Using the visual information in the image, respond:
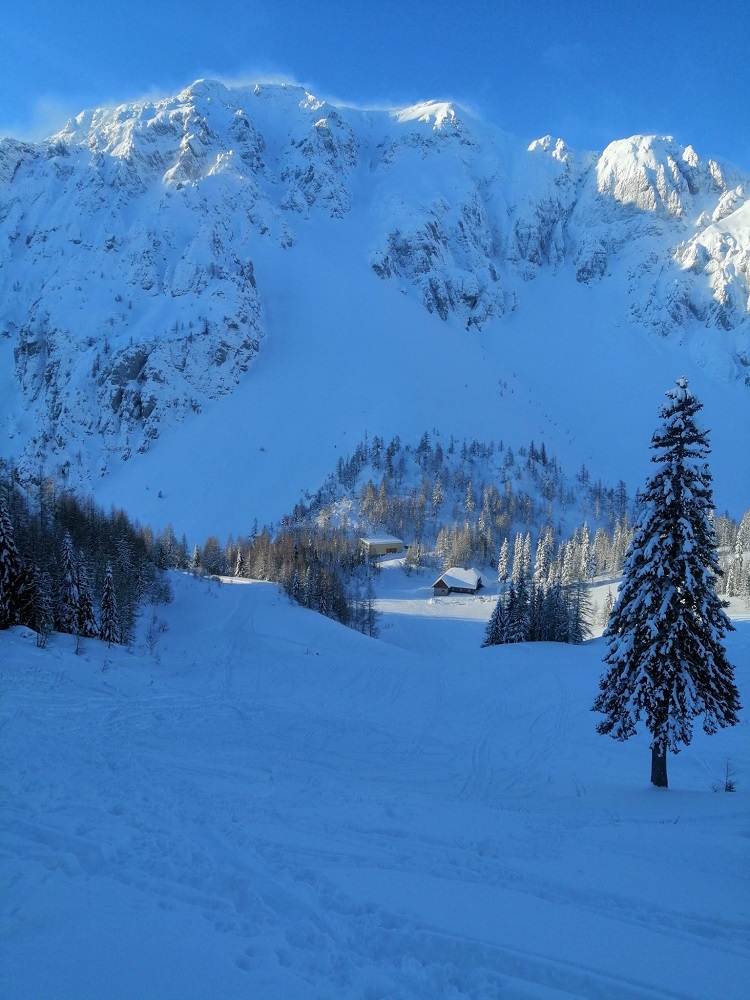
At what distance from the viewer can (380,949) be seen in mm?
5648

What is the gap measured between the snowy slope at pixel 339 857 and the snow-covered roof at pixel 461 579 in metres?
61.4

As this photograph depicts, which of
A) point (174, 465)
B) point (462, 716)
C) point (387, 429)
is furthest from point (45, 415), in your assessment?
point (462, 716)

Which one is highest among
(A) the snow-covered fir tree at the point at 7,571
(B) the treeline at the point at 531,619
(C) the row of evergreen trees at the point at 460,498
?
(C) the row of evergreen trees at the point at 460,498

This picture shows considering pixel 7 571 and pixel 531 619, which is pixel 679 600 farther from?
pixel 531 619

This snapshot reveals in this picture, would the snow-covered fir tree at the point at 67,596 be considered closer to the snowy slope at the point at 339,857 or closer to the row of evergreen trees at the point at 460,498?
the snowy slope at the point at 339,857

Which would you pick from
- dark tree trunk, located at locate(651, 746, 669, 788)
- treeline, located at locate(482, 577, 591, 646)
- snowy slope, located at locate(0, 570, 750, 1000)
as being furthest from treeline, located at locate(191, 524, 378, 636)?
dark tree trunk, located at locate(651, 746, 669, 788)

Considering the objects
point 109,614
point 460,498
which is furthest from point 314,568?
point 460,498

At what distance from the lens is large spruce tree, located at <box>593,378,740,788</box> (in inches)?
495

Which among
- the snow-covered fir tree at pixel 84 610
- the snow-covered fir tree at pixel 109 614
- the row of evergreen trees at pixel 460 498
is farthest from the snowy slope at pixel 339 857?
the row of evergreen trees at pixel 460 498

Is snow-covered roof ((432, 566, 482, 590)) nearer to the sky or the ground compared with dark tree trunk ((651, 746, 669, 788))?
nearer to the sky

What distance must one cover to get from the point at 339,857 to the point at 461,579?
75.9 metres

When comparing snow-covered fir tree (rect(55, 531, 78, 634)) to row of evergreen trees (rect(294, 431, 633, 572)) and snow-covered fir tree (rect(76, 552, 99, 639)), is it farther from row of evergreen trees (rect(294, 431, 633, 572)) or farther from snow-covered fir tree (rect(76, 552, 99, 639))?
row of evergreen trees (rect(294, 431, 633, 572))

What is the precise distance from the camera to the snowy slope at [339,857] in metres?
5.29

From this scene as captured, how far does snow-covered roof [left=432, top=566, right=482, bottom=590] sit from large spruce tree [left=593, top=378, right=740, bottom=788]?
68420mm
